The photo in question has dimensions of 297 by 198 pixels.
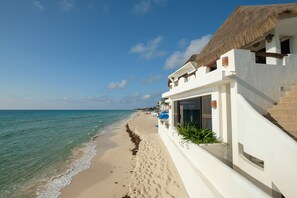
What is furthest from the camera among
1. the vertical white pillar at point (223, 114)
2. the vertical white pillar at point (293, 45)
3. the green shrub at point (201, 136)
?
the vertical white pillar at point (293, 45)

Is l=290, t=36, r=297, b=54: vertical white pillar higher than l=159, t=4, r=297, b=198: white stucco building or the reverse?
higher

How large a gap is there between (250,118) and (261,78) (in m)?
1.86

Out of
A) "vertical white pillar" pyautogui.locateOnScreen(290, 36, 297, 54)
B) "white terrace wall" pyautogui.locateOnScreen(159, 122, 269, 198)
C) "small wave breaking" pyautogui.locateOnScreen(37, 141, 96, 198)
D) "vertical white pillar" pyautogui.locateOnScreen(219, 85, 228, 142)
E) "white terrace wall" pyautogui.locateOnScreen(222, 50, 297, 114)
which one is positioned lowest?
"small wave breaking" pyautogui.locateOnScreen(37, 141, 96, 198)

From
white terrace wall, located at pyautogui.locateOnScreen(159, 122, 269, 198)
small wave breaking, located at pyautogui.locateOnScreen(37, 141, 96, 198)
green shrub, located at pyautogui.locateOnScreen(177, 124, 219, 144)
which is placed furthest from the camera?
small wave breaking, located at pyautogui.locateOnScreen(37, 141, 96, 198)

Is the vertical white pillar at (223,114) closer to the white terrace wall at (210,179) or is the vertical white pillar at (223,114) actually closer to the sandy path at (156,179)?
the white terrace wall at (210,179)

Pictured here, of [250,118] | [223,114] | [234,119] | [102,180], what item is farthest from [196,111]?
[102,180]

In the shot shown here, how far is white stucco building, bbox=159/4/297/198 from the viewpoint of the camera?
150 inches

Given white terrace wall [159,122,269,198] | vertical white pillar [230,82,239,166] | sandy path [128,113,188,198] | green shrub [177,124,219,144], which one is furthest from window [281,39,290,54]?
sandy path [128,113,188,198]

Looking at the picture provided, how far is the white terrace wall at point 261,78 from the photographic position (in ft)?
18.8

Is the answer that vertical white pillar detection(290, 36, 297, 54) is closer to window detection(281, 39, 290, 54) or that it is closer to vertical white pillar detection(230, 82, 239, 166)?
window detection(281, 39, 290, 54)

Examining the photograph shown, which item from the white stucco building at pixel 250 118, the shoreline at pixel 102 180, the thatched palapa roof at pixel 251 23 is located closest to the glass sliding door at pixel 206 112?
the white stucco building at pixel 250 118

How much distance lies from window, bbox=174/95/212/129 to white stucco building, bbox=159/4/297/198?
45mm

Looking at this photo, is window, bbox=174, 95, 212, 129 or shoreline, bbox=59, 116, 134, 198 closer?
window, bbox=174, 95, 212, 129

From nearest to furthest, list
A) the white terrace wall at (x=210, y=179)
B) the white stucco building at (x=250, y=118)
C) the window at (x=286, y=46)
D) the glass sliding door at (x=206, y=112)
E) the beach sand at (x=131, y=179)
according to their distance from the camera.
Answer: the white terrace wall at (x=210, y=179)
the white stucco building at (x=250, y=118)
the beach sand at (x=131, y=179)
the glass sliding door at (x=206, y=112)
the window at (x=286, y=46)
